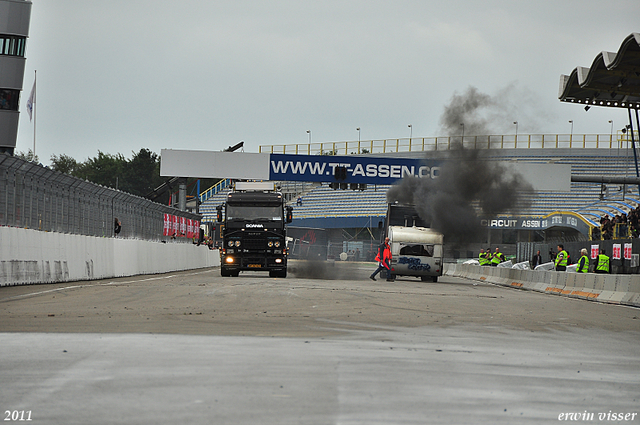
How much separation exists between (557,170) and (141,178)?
7438cm

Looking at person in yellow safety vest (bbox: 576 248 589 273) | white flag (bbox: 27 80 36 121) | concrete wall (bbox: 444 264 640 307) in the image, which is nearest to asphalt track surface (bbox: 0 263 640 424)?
concrete wall (bbox: 444 264 640 307)

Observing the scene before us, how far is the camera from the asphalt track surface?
15.4 ft

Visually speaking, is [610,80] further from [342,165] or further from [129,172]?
[129,172]

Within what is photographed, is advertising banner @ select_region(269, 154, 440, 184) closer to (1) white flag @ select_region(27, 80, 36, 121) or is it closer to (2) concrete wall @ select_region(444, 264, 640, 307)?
(2) concrete wall @ select_region(444, 264, 640, 307)

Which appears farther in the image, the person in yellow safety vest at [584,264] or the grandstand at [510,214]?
the grandstand at [510,214]

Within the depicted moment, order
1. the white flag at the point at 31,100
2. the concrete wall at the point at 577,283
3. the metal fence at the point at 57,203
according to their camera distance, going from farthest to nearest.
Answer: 1. the white flag at the point at 31,100
2. the concrete wall at the point at 577,283
3. the metal fence at the point at 57,203

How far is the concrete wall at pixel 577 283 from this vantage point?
1889 cm

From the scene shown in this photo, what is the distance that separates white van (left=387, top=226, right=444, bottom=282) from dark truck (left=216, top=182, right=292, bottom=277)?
21.6 ft

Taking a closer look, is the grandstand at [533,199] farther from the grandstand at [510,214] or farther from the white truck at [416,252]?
the white truck at [416,252]

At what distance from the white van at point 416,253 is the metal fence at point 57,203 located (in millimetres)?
10516

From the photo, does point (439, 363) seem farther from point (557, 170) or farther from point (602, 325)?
point (557, 170)

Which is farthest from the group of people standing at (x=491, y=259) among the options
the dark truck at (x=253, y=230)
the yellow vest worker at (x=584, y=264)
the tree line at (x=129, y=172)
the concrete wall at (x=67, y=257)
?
the tree line at (x=129, y=172)

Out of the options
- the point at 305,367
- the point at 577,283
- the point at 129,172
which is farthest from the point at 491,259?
the point at 129,172

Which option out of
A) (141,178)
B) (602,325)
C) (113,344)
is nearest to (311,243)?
(141,178)
